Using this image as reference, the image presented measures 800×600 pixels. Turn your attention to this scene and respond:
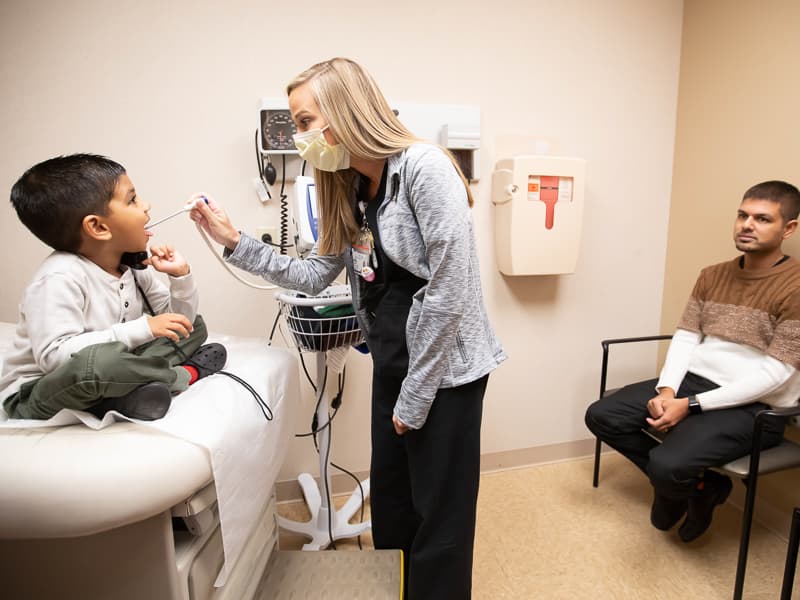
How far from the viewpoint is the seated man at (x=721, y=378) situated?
135cm

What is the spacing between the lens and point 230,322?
173 centimetres

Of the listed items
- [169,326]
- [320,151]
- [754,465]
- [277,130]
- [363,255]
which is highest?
[277,130]

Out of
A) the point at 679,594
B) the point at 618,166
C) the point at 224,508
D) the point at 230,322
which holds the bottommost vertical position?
the point at 679,594

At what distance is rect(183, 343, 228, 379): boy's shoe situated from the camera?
101 cm

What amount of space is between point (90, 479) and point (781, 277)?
188 centimetres

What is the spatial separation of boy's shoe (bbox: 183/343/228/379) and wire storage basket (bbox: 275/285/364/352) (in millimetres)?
248

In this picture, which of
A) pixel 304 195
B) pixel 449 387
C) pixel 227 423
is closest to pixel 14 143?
pixel 304 195

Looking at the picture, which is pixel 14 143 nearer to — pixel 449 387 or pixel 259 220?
pixel 259 220

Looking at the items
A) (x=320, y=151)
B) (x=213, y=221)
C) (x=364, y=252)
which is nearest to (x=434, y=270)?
(x=364, y=252)

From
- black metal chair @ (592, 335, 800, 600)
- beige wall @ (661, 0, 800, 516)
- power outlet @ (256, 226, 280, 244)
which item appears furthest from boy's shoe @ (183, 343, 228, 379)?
beige wall @ (661, 0, 800, 516)

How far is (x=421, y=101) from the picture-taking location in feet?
5.76

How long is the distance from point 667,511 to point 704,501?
120mm

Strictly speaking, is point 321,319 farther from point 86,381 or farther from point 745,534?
point 745,534

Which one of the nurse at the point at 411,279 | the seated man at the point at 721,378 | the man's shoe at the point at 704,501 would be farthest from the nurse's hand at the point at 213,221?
the man's shoe at the point at 704,501
